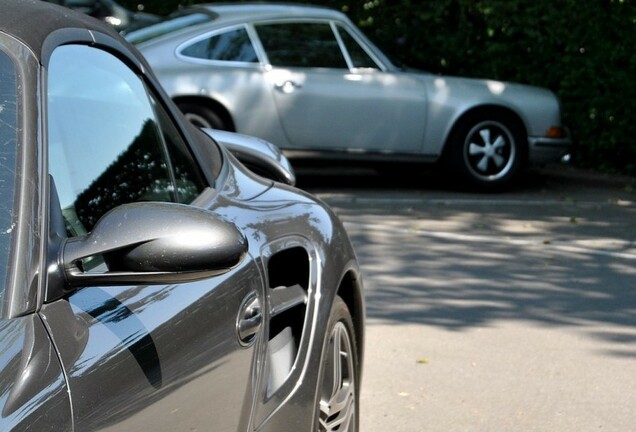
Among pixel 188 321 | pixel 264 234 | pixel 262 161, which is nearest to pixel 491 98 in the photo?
pixel 262 161

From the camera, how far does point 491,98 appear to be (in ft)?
40.3

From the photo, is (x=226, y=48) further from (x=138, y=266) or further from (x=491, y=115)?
(x=138, y=266)

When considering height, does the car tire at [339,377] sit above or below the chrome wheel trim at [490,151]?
above

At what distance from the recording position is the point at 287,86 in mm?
11977

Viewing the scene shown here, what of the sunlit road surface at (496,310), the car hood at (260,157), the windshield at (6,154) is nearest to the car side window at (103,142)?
the windshield at (6,154)

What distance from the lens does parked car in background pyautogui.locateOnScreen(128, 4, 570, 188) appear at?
11.9 m

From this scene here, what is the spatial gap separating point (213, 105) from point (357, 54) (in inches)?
56.4

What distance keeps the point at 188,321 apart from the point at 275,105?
927 centimetres

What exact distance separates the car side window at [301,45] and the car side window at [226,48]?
0.49 feet

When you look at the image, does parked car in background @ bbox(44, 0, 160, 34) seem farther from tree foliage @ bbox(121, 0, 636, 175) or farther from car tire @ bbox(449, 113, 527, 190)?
car tire @ bbox(449, 113, 527, 190)

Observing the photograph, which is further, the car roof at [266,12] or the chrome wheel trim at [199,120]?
the car roof at [266,12]

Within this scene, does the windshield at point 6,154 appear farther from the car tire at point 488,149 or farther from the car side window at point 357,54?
the car tire at point 488,149

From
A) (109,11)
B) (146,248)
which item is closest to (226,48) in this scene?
(109,11)

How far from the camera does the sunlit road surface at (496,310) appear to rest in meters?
5.56
